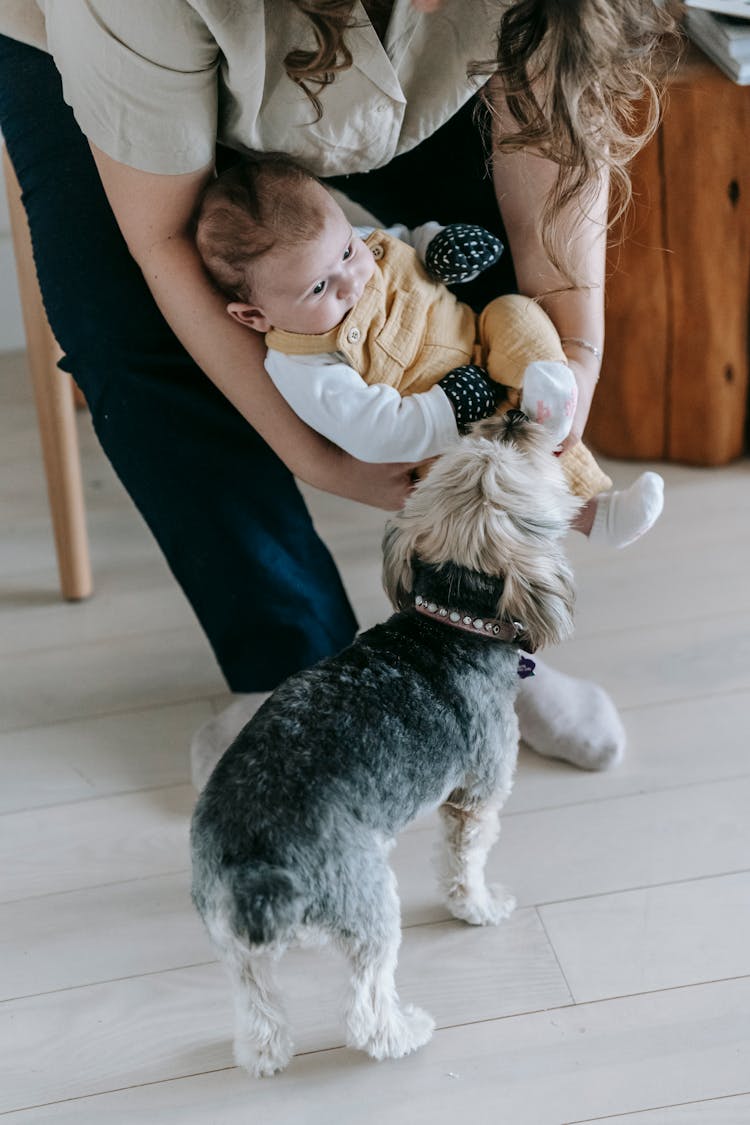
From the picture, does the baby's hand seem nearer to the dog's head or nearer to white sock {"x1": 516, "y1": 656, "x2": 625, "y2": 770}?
the dog's head

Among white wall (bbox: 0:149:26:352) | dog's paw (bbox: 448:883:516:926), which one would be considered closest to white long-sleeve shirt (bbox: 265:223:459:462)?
dog's paw (bbox: 448:883:516:926)

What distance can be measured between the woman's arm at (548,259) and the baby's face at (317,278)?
19cm

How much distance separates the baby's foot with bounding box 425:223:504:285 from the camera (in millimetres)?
1137

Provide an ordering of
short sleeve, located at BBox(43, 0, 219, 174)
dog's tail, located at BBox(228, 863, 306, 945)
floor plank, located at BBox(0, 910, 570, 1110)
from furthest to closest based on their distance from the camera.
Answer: floor plank, located at BBox(0, 910, 570, 1110)
short sleeve, located at BBox(43, 0, 219, 174)
dog's tail, located at BBox(228, 863, 306, 945)

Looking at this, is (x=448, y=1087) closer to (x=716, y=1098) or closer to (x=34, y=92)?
(x=716, y=1098)

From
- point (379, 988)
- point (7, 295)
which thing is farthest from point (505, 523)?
point (7, 295)

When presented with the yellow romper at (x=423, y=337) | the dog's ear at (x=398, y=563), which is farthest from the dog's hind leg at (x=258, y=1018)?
the yellow romper at (x=423, y=337)

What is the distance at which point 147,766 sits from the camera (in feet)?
4.52

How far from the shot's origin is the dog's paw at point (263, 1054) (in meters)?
1.02

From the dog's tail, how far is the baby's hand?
0.46 meters

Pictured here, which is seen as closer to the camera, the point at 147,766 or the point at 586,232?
the point at 586,232

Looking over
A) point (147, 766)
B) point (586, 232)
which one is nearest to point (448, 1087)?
point (147, 766)

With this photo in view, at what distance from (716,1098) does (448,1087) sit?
0.24 meters

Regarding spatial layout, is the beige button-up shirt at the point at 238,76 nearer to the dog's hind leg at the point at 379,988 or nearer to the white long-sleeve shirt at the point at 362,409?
the white long-sleeve shirt at the point at 362,409
